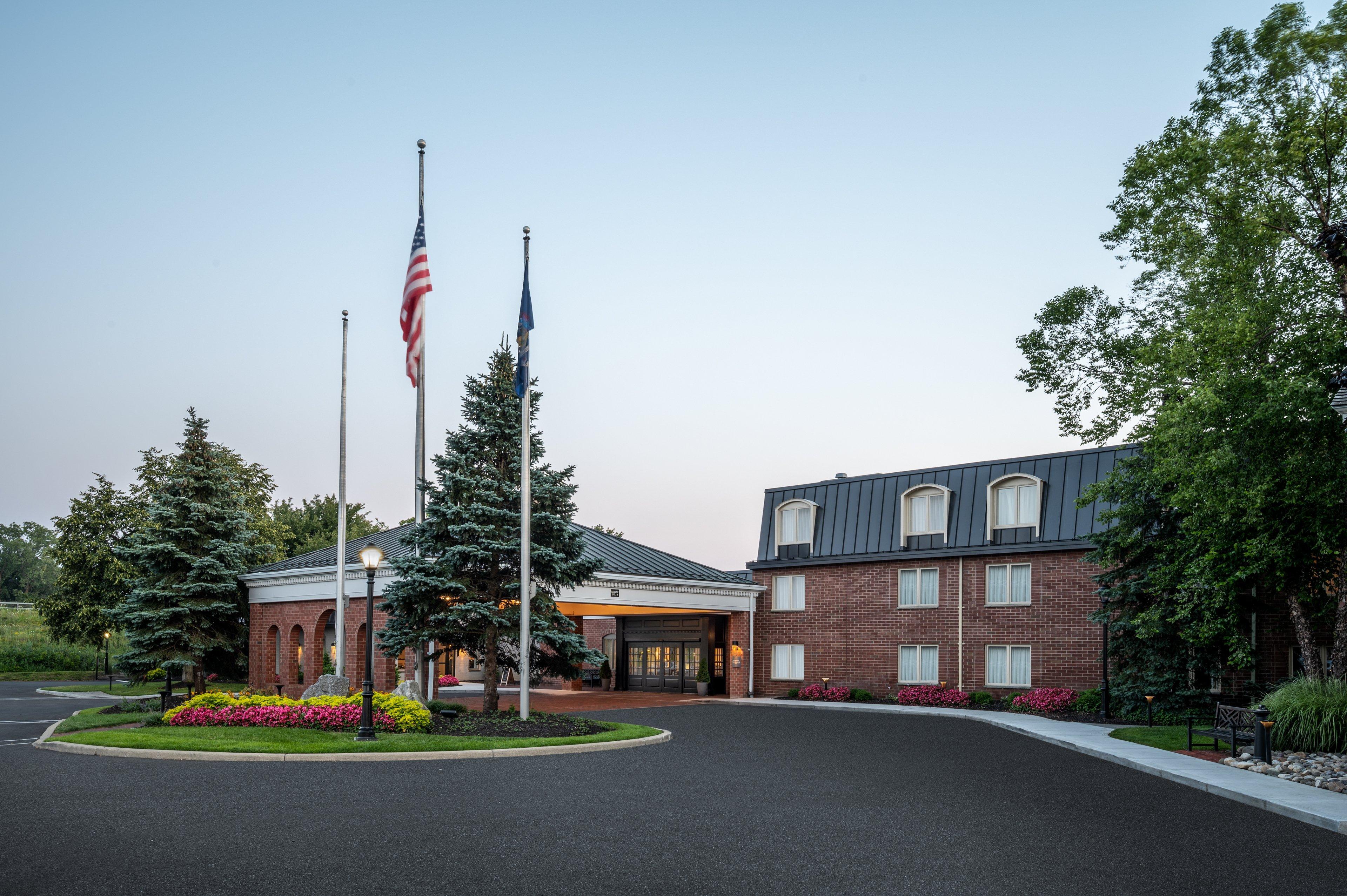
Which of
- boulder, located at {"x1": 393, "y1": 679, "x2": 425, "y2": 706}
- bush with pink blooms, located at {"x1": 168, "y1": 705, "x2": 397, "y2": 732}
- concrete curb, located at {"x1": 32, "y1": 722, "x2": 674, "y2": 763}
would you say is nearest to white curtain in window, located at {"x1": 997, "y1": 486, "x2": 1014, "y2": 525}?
concrete curb, located at {"x1": 32, "y1": 722, "x2": 674, "y2": 763}

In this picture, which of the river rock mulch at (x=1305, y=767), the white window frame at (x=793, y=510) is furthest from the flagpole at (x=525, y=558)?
the white window frame at (x=793, y=510)

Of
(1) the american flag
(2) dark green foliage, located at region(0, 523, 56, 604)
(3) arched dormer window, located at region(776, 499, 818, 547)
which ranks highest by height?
(1) the american flag

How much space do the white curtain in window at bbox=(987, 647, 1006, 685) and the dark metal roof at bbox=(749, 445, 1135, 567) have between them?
3.09 meters

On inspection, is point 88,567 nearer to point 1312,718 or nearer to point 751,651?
point 751,651

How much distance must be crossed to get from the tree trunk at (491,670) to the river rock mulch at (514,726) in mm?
333

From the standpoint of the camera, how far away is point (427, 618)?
73.2 ft

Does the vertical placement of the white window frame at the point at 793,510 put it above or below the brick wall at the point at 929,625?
above

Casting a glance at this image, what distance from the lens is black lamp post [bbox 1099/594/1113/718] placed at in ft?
86.7

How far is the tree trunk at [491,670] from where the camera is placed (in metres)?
22.0

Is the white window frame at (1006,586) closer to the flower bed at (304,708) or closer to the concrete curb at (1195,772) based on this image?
the concrete curb at (1195,772)

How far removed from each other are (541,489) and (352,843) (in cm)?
1344

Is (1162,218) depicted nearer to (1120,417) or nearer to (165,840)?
(1120,417)

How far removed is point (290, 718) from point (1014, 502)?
2258 centimetres

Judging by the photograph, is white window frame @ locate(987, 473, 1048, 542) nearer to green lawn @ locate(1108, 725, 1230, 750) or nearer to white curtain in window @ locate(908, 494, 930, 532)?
white curtain in window @ locate(908, 494, 930, 532)
